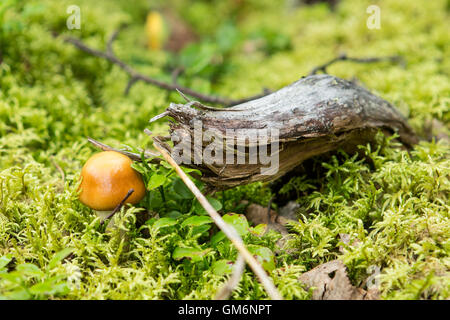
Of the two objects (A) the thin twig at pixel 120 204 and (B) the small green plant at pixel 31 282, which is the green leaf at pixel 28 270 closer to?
(B) the small green plant at pixel 31 282

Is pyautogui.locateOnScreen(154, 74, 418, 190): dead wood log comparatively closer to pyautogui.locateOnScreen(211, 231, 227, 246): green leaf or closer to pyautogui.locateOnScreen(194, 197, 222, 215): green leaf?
pyautogui.locateOnScreen(194, 197, 222, 215): green leaf

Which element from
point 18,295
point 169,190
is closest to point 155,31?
point 169,190

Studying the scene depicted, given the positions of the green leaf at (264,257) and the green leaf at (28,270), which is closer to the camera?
the green leaf at (28,270)

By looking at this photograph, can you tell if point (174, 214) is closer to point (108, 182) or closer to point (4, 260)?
point (108, 182)

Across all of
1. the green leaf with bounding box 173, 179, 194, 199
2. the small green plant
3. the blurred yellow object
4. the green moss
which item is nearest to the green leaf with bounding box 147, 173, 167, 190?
the green moss

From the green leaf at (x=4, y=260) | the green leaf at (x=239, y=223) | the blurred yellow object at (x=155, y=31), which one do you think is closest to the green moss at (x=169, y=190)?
the green leaf at (x=4, y=260)

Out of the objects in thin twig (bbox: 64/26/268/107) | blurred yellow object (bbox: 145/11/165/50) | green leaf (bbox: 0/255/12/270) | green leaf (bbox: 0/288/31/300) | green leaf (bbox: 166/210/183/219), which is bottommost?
green leaf (bbox: 0/288/31/300)
